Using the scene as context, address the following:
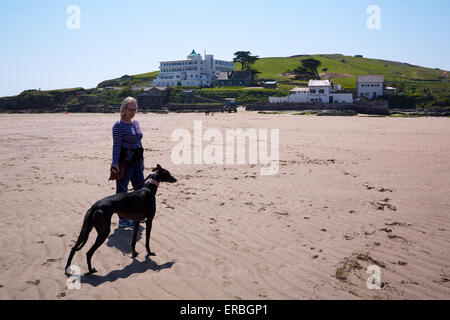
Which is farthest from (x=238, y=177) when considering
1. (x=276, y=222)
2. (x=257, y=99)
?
(x=257, y=99)

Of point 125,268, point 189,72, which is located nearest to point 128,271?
point 125,268

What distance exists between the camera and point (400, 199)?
321 inches

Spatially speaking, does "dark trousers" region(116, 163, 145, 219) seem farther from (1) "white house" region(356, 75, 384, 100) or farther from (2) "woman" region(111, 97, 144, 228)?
(1) "white house" region(356, 75, 384, 100)

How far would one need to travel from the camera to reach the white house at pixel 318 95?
62.3 metres

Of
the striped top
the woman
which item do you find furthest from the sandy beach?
the striped top

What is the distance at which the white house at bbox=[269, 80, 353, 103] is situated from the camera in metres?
62.3

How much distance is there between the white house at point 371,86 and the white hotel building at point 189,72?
162 ft

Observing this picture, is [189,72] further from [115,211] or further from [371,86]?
[115,211]

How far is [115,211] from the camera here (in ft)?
15.9

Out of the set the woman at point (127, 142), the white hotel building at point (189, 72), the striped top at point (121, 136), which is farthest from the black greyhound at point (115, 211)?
the white hotel building at point (189, 72)

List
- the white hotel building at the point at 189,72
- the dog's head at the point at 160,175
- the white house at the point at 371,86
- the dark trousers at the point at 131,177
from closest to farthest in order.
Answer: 1. the dog's head at the point at 160,175
2. the dark trousers at the point at 131,177
3. the white house at the point at 371,86
4. the white hotel building at the point at 189,72

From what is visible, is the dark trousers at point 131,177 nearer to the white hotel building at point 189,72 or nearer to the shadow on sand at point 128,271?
the shadow on sand at point 128,271

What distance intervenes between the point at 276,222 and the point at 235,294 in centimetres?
278
